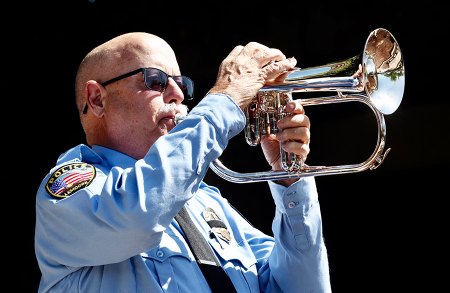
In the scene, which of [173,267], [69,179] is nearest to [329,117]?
[173,267]

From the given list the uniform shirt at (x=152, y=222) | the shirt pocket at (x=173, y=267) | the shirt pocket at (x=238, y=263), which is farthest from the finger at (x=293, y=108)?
the shirt pocket at (x=173, y=267)

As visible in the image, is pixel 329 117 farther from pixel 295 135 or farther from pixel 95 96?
pixel 95 96

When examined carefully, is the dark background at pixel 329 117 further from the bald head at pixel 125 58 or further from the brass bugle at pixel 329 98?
the brass bugle at pixel 329 98

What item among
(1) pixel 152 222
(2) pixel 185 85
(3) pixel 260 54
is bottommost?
(1) pixel 152 222

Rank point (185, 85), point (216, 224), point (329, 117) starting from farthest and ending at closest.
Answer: point (329, 117)
point (185, 85)
point (216, 224)

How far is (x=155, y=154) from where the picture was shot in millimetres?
2643

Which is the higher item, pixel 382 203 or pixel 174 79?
pixel 174 79

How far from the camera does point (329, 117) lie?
4.91 metres

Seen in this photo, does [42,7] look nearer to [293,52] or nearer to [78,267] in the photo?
[293,52]

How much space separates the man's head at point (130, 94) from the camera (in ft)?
10.2

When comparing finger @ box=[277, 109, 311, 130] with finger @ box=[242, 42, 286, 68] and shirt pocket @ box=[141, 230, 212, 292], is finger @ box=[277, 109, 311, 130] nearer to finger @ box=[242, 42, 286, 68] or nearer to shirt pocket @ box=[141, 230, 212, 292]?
finger @ box=[242, 42, 286, 68]

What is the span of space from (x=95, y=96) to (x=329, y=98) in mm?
873
